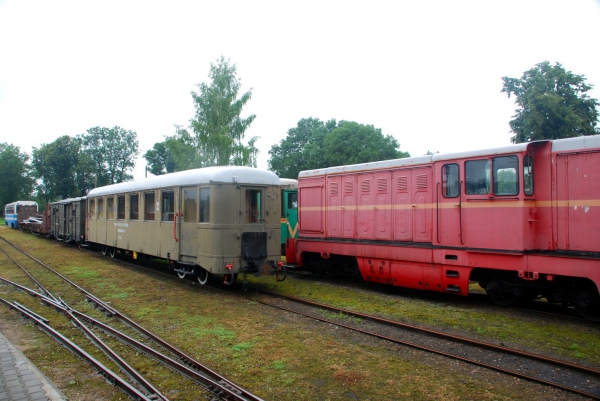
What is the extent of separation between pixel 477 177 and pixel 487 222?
105 centimetres

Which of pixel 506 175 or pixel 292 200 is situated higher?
pixel 506 175

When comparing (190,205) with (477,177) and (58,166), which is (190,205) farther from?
(58,166)

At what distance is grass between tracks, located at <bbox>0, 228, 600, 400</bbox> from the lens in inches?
204

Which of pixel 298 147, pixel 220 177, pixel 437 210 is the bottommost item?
pixel 437 210

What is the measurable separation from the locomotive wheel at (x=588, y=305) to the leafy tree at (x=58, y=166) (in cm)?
7742

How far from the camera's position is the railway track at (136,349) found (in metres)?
5.03

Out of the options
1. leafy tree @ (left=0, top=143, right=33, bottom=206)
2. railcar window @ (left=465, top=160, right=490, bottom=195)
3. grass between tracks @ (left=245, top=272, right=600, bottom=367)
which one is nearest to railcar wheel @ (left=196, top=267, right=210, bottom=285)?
grass between tracks @ (left=245, top=272, right=600, bottom=367)

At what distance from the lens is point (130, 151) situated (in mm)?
75500

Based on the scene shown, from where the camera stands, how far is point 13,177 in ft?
251

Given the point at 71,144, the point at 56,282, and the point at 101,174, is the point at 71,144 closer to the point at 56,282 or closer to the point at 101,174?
the point at 101,174

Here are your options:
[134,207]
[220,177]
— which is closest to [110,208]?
[134,207]

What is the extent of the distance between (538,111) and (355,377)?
2707cm

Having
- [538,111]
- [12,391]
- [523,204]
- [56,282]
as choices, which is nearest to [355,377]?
[12,391]

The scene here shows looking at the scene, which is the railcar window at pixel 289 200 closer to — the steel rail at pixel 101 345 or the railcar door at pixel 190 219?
the railcar door at pixel 190 219
